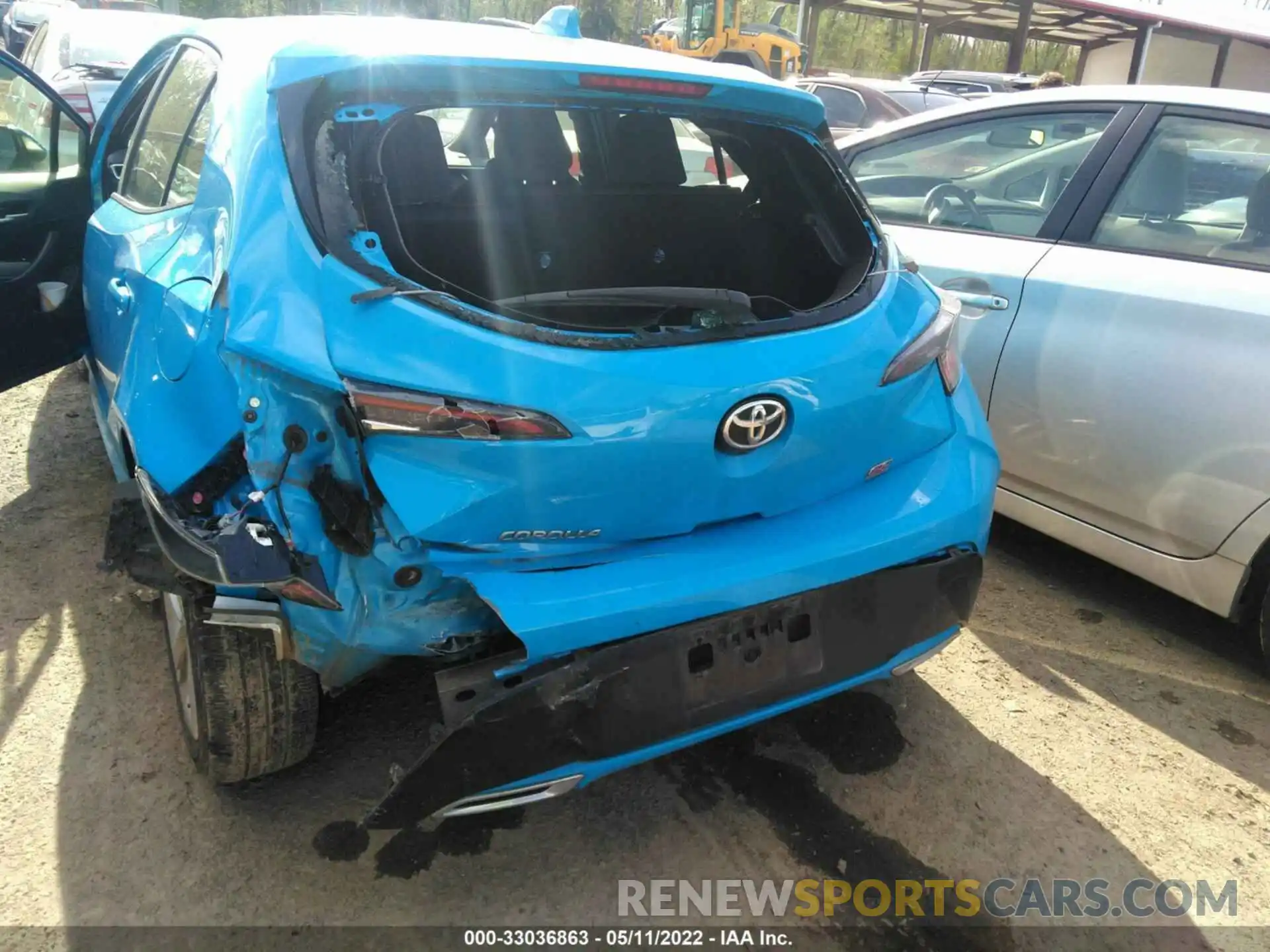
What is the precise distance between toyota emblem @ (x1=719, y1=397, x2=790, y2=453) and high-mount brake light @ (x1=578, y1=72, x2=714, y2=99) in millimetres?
756

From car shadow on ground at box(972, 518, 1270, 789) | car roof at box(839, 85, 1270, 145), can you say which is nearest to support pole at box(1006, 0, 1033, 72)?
car roof at box(839, 85, 1270, 145)

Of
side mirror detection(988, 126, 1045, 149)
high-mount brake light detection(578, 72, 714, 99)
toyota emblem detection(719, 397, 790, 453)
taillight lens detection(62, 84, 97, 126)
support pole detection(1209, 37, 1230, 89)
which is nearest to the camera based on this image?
toyota emblem detection(719, 397, 790, 453)

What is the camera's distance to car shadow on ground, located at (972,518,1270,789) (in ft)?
8.59

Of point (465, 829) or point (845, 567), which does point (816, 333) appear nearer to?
point (845, 567)

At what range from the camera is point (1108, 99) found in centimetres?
305

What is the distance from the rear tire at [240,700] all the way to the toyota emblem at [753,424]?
1.01 meters

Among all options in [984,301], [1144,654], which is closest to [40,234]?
[984,301]

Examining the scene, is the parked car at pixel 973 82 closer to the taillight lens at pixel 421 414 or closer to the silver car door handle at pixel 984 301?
the silver car door handle at pixel 984 301

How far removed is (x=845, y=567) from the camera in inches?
76.1

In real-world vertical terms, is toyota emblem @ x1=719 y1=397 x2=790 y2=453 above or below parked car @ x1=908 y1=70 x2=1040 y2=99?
above

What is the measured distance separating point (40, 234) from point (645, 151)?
→ 87.2 inches

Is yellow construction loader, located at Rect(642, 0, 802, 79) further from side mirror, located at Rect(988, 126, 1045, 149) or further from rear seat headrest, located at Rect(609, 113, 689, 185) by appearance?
rear seat headrest, located at Rect(609, 113, 689, 185)

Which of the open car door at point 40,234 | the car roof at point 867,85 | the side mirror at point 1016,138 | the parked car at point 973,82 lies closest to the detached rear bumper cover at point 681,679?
the side mirror at point 1016,138

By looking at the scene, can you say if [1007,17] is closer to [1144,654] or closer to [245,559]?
[1144,654]
